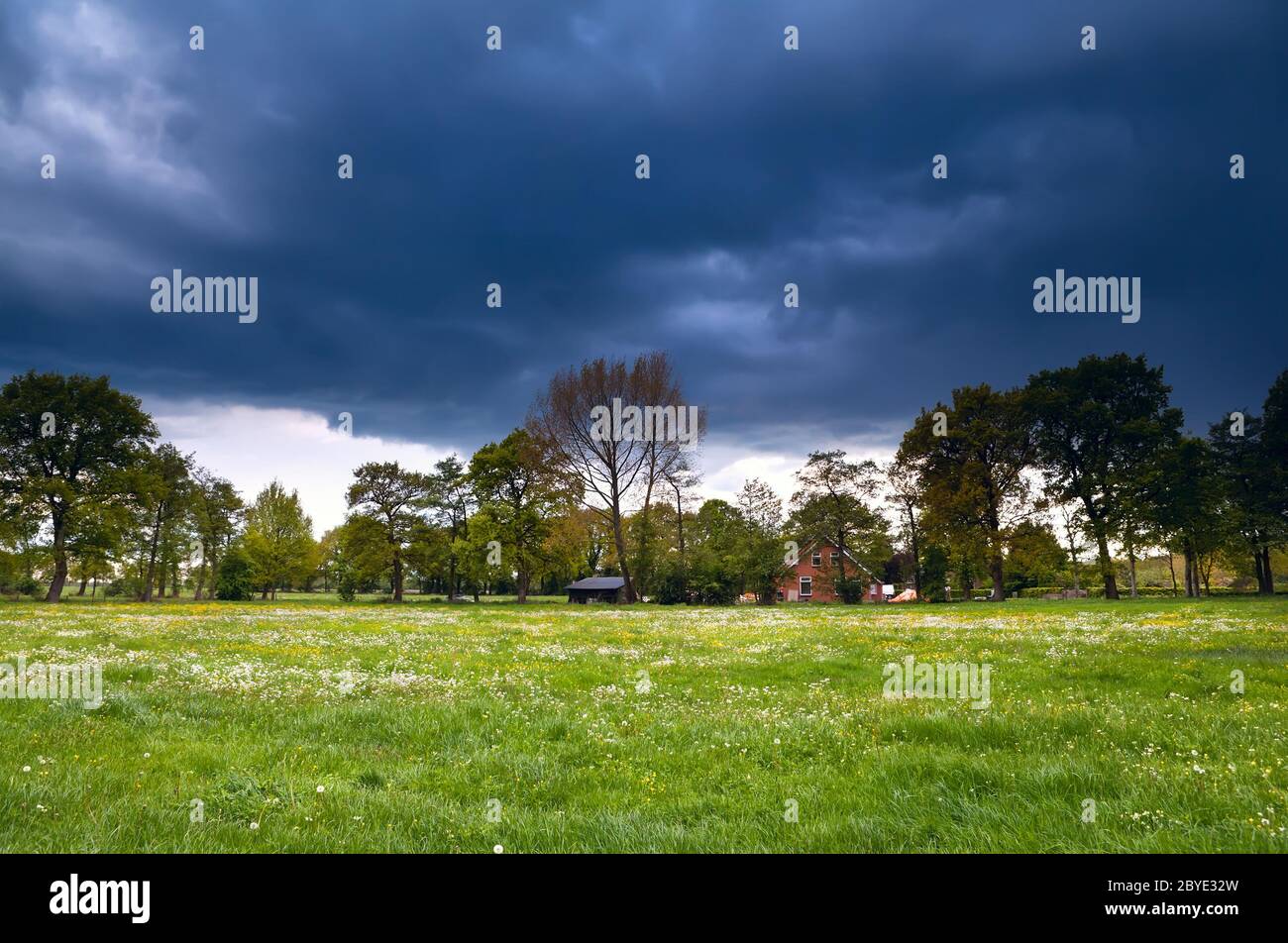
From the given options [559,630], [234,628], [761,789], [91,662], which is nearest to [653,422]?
[559,630]

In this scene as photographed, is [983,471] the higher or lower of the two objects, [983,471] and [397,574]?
the higher

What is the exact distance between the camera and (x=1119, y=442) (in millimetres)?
54750

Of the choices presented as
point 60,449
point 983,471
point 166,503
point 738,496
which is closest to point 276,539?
point 166,503

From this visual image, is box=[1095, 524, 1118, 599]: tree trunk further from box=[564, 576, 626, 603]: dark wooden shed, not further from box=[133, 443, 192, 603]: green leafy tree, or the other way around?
box=[133, 443, 192, 603]: green leafy tree

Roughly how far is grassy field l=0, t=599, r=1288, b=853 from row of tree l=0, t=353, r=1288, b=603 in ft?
138

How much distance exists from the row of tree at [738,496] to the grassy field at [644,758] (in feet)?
138

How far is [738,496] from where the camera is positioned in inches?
3083

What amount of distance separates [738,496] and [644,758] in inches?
2808

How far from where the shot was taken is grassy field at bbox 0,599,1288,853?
17.6ft

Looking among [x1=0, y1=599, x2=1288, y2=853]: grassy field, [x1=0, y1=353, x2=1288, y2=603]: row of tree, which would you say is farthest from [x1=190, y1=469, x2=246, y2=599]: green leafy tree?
[x1=0, y1=599, x2=1288, y2=853]: grassy field

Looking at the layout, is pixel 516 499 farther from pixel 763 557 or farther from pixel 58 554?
pixel 58 554

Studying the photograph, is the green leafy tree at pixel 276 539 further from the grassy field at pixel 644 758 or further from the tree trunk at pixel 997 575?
the tree trunk at pixel 997 575
